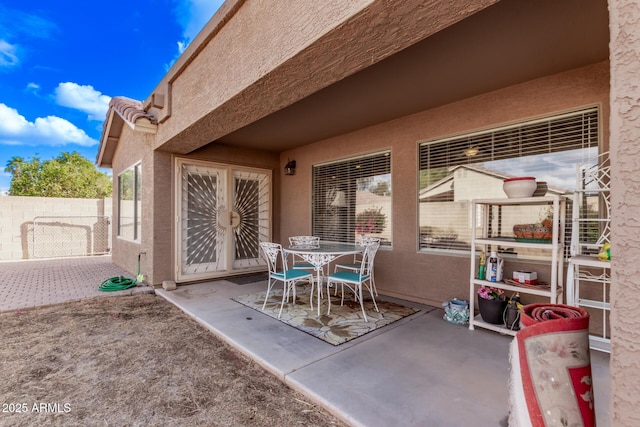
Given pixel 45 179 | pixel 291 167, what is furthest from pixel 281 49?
pixel 45 179

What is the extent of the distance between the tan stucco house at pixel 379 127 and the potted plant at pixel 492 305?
17.5 inches

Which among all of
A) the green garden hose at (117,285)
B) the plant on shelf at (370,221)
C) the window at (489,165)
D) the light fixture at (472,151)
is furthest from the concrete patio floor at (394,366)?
the light fixture at (472,151)

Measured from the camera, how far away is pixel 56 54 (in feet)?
57.8

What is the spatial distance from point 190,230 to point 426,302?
4317mm

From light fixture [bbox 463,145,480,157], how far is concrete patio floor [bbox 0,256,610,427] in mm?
2098

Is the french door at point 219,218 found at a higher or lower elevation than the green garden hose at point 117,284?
higher

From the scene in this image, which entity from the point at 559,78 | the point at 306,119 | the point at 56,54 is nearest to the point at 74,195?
the point at 56,54

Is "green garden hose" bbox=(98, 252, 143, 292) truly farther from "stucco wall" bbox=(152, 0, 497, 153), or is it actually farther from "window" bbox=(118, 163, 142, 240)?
"stucco wall" bbox=(152, 0, 497, 153)

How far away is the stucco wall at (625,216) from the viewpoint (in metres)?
0.81

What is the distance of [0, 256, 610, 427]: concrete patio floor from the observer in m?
1.90

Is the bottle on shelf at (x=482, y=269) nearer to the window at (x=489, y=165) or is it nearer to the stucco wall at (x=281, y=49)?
the window at (x=489, y=165)

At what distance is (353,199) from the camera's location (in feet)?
17.4

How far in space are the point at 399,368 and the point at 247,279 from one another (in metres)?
3.97

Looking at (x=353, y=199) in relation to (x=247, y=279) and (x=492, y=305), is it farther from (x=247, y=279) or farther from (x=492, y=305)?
(x=492, y=305)
